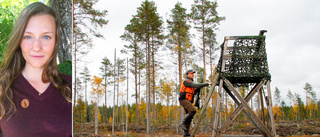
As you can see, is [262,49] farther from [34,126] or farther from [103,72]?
[103,72]

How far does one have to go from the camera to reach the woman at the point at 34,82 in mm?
3260

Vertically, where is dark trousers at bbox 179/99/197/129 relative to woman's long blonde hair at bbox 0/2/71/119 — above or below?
below

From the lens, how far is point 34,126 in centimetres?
331

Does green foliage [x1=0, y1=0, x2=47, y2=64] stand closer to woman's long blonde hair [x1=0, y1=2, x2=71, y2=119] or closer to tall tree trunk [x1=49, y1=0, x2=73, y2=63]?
woman's long blonde hair [x1=0, y1=2, x2=71, y2=119]

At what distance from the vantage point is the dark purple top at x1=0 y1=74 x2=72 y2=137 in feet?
10.6

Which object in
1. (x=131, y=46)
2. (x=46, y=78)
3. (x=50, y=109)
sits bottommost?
(x=50, y=109)

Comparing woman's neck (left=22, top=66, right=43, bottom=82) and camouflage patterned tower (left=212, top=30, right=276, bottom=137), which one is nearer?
woman's neck (left=22, top=66, right=43, bottom=82)

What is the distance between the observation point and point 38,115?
3.35 metres

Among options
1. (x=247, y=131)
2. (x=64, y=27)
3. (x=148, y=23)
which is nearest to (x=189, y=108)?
(x=64, y=27)

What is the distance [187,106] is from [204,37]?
15198 millimetres

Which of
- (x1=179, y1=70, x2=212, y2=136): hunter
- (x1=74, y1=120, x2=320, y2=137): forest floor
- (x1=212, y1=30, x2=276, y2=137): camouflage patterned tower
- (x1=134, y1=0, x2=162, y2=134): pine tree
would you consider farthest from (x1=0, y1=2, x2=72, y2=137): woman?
(x1=134, y1=0, x2=162, y2=134): pine tree

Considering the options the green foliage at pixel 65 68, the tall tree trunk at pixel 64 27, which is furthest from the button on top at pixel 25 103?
the tall tree trunk at pixel 64 27

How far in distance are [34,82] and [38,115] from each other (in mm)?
457

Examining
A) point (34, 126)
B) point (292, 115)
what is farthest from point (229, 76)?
point (292, 115)
